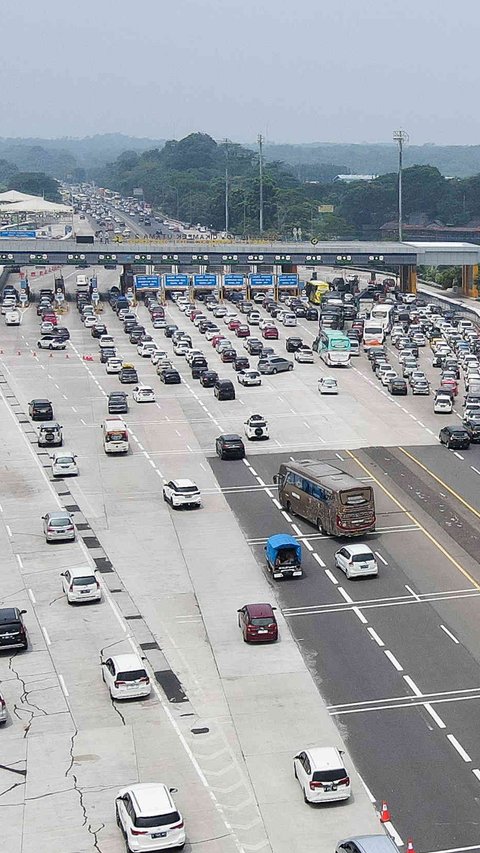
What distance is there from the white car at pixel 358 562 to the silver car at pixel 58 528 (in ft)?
43.5

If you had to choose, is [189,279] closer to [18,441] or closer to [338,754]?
[18,441]

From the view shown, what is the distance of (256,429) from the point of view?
285 ft

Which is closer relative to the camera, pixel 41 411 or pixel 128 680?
pixel 128 680

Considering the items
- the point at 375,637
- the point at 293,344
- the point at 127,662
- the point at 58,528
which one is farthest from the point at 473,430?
the point at 127,662

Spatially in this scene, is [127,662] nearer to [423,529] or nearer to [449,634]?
[449,634]

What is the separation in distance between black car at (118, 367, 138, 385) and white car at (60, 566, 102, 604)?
51211 millimetres

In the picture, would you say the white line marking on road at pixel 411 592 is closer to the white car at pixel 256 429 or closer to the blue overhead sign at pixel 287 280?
the white car at pixel 256 429

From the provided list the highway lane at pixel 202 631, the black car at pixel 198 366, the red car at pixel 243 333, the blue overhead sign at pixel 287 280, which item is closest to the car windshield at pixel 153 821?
the highway lane at pixel 202 631

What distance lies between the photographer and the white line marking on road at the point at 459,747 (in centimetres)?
4185

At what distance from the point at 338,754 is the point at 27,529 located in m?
31.7

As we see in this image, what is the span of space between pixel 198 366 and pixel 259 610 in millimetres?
60819

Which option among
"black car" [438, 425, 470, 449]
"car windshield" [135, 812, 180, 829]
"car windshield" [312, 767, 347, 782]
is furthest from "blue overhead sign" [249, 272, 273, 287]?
"car windshield" [135, 812, 180, 829]

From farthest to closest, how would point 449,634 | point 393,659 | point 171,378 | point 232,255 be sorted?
1. point 232,255
2. point 171,378
3. point 449,634
4. point 393,659

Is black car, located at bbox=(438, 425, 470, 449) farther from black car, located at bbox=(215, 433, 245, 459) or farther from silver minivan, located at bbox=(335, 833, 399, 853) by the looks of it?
silver minivan, located at bbox=(335, 833, 399, 853)
